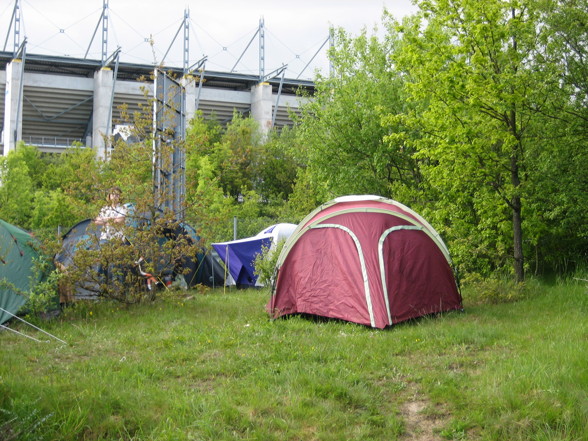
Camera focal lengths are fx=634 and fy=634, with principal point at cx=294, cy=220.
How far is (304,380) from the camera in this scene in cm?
587

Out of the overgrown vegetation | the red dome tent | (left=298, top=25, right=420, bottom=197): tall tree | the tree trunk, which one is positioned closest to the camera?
the overgrown vegetation

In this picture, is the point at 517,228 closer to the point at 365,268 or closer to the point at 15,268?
the point at 365,268

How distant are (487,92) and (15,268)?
803 cm

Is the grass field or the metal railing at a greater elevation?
the metal railing

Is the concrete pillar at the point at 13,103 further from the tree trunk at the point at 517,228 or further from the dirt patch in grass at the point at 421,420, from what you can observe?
the dirt patch in grass at the point at 421,420

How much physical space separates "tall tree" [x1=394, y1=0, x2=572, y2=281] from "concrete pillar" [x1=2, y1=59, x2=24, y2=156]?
35.1 m

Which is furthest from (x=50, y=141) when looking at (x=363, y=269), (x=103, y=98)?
(x=363, y=269)

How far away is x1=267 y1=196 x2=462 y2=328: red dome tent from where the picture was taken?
28.7ft

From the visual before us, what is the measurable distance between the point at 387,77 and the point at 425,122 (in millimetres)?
5946

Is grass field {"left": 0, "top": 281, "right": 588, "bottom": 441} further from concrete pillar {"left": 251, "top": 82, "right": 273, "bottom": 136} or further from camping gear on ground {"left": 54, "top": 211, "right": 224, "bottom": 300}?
concrete pillar {"left": 251, "top": 82, "right": 273, "bottom": 136}

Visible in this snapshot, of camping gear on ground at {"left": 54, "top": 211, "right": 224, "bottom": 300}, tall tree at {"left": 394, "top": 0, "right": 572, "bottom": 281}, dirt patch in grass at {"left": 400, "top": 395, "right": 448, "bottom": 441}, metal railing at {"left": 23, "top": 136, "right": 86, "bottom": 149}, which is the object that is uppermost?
metal railing at {"left": 23, "top": 136, "right": 86, "bottom": 149}

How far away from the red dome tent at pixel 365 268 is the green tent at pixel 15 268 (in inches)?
149

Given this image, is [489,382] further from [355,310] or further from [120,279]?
[120,279]

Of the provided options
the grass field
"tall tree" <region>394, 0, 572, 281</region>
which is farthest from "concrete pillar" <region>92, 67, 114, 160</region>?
the grass field
